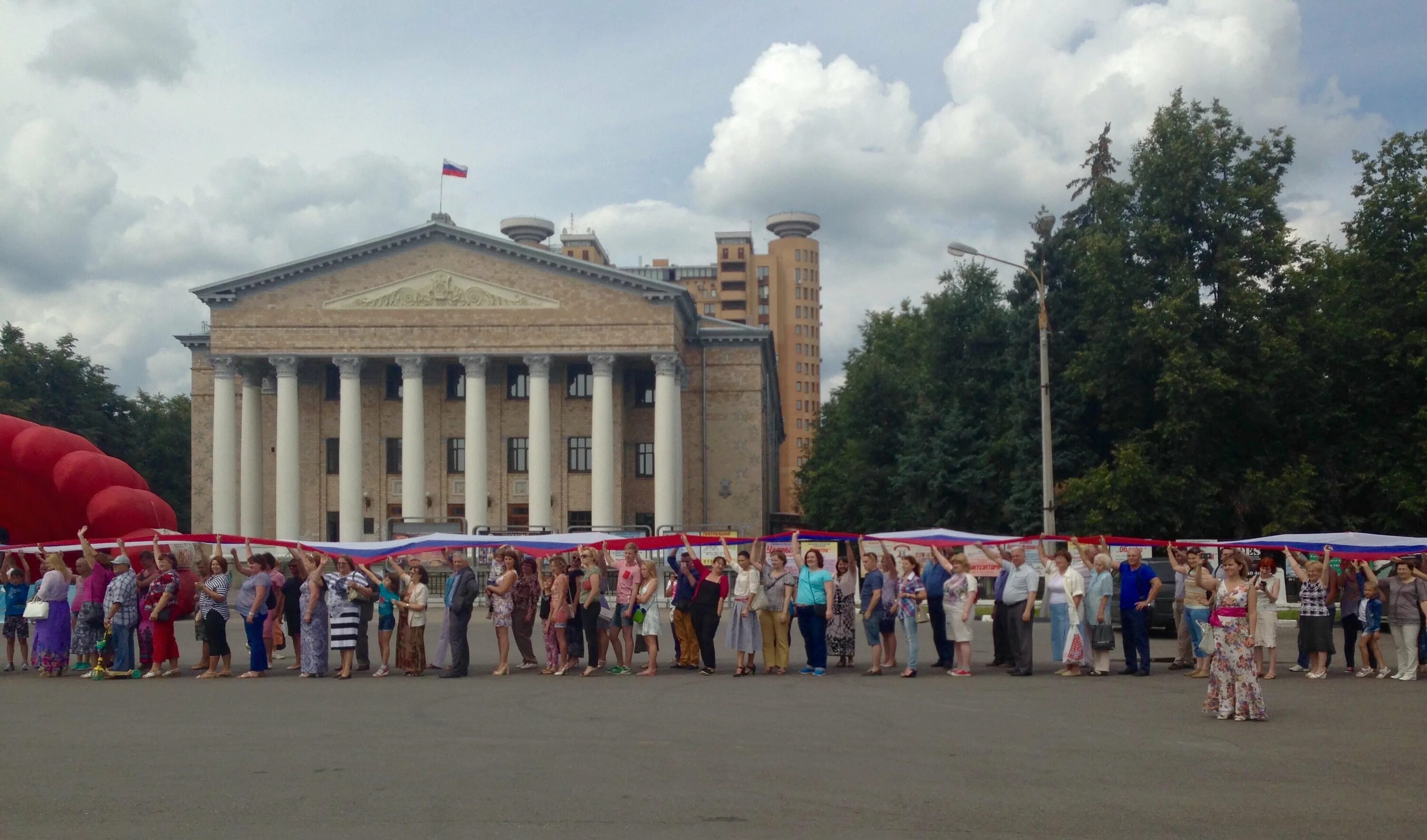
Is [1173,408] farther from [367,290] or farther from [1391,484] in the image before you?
[367,290]

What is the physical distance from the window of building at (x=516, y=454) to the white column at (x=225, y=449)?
11.2m

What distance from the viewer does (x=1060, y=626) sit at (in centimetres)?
1775

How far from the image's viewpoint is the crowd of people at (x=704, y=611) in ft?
56.8

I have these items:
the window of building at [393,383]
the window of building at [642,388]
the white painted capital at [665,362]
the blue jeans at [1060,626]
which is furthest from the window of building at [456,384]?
the blue jeans at [1060,626]

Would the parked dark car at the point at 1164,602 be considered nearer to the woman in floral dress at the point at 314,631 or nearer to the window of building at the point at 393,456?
the woman in floral dress at the point at 314,631

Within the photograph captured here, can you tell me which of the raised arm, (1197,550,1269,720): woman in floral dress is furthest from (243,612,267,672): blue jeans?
(1197,550,1269,720): woman in floral dress

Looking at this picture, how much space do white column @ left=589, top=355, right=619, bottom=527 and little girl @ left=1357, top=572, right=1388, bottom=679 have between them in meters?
38.2

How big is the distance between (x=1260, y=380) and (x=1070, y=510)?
7.12 meters

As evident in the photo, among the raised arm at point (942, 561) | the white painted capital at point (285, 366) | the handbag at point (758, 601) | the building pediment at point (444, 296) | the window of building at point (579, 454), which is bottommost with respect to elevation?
the handbag at point (758, 601)

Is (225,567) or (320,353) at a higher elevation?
(320,353)

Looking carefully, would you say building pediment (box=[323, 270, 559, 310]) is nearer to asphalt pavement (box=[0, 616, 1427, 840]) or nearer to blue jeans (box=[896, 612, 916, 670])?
blue jeans (box=[896, 612, 916, 670])

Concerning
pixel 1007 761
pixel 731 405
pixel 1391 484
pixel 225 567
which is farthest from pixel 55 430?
pixel 731 405

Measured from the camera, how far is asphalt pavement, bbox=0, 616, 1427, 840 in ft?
26.6

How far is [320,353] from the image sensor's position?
2154 inches
